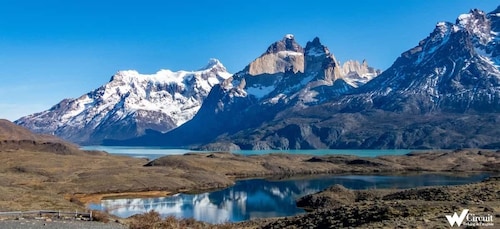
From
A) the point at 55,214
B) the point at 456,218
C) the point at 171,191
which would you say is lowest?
the point at 171,191

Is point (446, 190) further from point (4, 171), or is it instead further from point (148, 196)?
point (4, 171)

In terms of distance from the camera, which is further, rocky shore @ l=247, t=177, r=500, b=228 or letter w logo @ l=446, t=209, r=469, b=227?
rocky shore @ l=247, t=177, r=500, b=228

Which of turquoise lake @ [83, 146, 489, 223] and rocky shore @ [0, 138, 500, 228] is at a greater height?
rocky shore @ [0, 138, 500, 228]

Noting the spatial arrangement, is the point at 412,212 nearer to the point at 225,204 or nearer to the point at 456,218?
the point at 456,218

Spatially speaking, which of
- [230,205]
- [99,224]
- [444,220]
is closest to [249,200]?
[230,205]

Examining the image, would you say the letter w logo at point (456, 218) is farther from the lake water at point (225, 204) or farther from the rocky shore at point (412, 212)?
the lake water at point (225, 204)

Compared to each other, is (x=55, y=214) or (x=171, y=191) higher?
(x=55, y=214)

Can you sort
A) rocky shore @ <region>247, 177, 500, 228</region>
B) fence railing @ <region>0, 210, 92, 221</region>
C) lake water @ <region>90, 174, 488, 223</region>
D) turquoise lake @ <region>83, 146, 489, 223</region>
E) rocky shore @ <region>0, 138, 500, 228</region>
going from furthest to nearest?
lake water @ <region>90, 174, 488, 223</region> → turquoise lake @ <region>83, 146, 489, 223</region> → fence railing @ <region>0, 210, 92, 221</region> → rocky shore @ <region>0, 138, 500, 228</region> → rocky shore @ <region>247, 177, 500, 228</region>

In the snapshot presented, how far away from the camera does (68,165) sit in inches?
7067

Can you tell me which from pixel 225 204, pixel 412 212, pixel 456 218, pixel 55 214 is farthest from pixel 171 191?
pixel 456 218

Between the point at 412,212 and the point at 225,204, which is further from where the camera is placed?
the point at 225,204

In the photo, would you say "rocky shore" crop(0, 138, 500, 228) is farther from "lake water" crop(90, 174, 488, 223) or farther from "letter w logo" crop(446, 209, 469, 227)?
"lake water" crop(90, 174, 488, 223)

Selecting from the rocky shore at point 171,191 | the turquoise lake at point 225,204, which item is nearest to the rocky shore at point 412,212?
the rocky shore at point 171,191

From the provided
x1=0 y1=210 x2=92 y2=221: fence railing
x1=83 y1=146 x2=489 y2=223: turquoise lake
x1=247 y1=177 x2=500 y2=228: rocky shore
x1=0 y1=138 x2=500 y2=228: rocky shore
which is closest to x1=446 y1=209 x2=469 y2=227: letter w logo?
x1=247 y1=177 x2=500 y2=228: rocky shore
